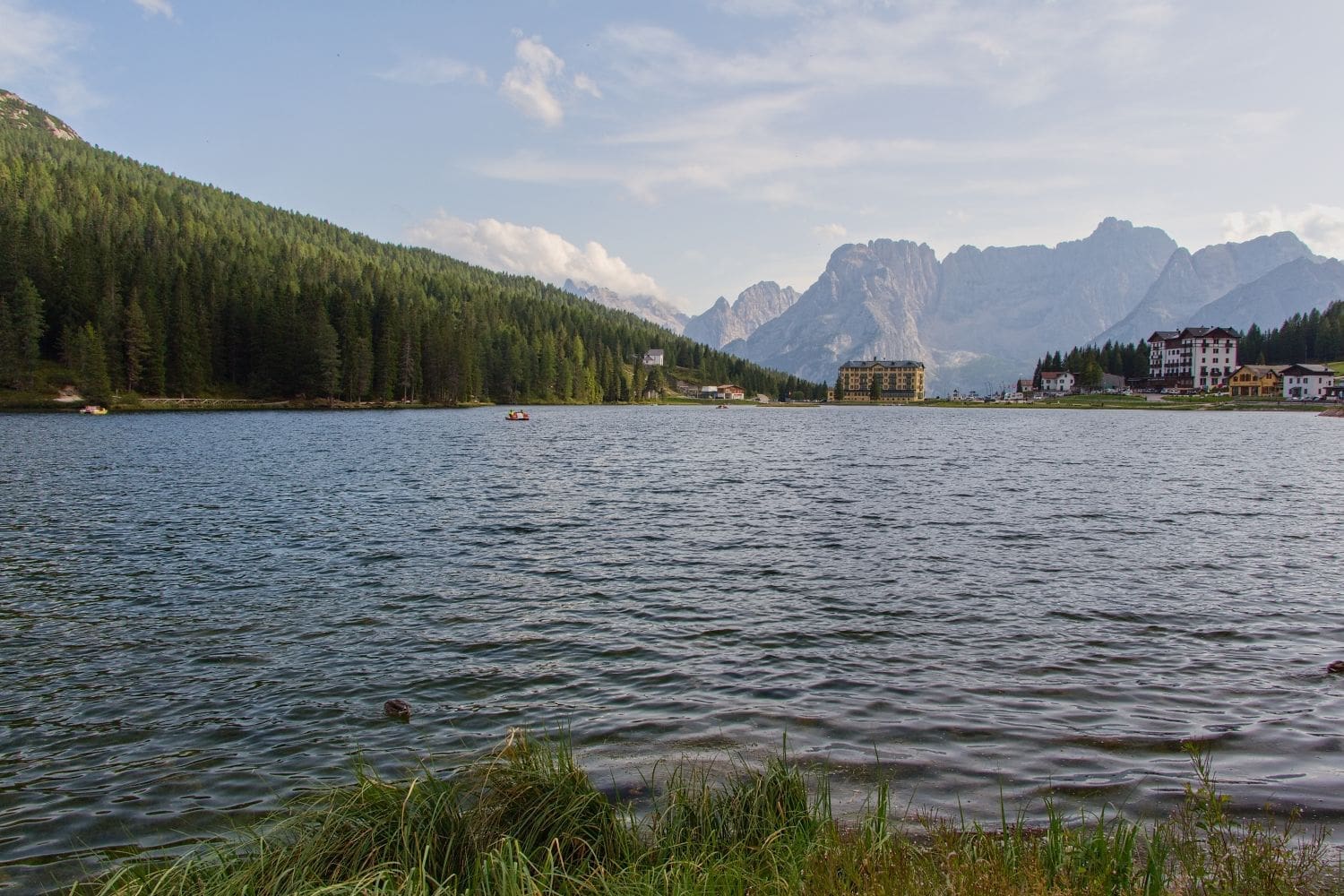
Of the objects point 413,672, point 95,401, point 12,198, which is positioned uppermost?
point 12,198

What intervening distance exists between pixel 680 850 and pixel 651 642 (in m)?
9.82

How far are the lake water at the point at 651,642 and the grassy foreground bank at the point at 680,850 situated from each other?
206 cm

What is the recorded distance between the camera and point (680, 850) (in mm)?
8742

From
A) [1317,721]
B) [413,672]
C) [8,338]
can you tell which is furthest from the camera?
[8,338]

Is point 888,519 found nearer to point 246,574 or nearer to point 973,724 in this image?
point 973,724

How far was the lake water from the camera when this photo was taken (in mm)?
11906

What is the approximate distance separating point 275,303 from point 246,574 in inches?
6335

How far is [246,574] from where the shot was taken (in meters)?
25.2

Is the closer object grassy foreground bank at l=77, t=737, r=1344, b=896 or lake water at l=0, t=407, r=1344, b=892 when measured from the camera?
grassy foreground bank at l=77, t=737, r=1344, b=896

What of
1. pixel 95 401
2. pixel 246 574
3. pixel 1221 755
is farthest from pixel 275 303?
pixel 1221 755

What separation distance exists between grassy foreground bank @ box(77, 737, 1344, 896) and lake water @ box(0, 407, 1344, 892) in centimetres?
206

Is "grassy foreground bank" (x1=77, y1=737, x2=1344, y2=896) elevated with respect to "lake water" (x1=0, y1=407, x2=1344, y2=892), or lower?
elevated

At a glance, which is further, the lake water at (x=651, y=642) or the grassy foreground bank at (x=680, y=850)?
the lake water at (x=651, y=642)

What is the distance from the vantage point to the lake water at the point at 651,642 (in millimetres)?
11906
